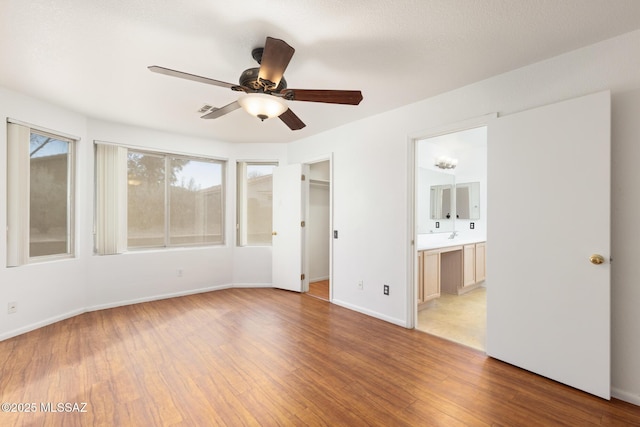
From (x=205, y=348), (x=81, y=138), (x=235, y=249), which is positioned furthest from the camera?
(x=235, y=249)

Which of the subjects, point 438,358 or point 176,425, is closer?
point 176,425

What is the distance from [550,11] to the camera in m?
1.71

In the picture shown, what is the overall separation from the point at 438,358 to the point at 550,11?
2623mm

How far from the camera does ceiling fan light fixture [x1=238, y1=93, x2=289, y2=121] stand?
200cm

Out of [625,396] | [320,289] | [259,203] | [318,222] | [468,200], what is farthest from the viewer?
[318,222]

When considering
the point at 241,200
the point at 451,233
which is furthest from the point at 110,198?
the point at 451,233

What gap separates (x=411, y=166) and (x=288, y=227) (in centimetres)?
225

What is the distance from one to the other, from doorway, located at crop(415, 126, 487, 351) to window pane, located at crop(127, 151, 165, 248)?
3.71 m

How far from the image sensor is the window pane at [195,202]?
4.45 m

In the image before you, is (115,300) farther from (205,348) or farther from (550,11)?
(550,11)

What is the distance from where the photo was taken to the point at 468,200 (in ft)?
17.0

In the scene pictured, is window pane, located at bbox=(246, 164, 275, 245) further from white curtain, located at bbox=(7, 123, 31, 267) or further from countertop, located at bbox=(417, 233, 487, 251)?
white curtain, located at bbox=(7, 123, 31, 267)

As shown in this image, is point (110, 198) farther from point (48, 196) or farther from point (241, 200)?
point (241, 200)

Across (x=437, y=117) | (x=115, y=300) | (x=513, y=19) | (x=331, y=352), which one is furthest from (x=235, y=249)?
(x=513, y=19)
